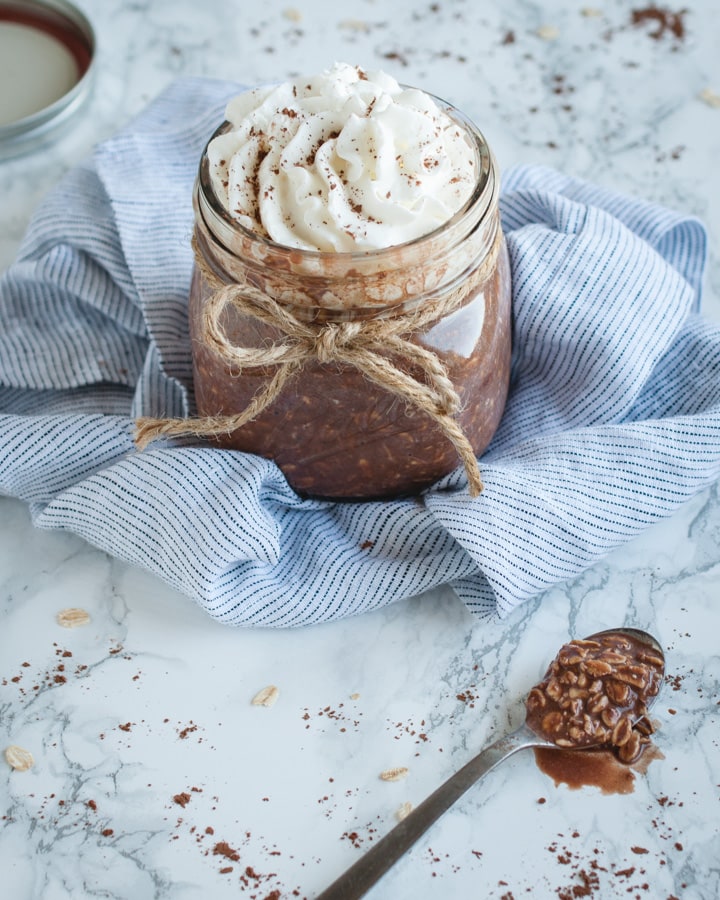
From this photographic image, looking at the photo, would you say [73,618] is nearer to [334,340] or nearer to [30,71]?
[334,340]

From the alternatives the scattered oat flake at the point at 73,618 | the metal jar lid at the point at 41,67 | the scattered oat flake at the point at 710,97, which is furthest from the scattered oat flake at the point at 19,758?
the scattered oat flake at the point at 710,97

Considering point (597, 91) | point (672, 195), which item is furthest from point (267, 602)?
point (597, 91)

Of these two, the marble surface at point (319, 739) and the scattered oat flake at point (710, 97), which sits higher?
the scattered oat flake at point (710, 97)

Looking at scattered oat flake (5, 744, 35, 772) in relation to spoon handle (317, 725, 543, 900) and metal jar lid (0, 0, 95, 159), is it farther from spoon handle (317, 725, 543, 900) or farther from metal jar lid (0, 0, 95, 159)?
metal jar lid (0, 0, 95, 159)

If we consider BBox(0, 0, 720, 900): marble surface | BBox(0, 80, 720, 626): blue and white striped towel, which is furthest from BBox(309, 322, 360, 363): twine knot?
BBox(0, 0, 720, 900): marble surface

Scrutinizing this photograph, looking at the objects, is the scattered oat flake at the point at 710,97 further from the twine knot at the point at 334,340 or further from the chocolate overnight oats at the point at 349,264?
the twine knot at the point at 334,340

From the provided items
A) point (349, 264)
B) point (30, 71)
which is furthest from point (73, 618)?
point (30, 71)

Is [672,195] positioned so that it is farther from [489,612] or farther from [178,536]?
[178,536]
